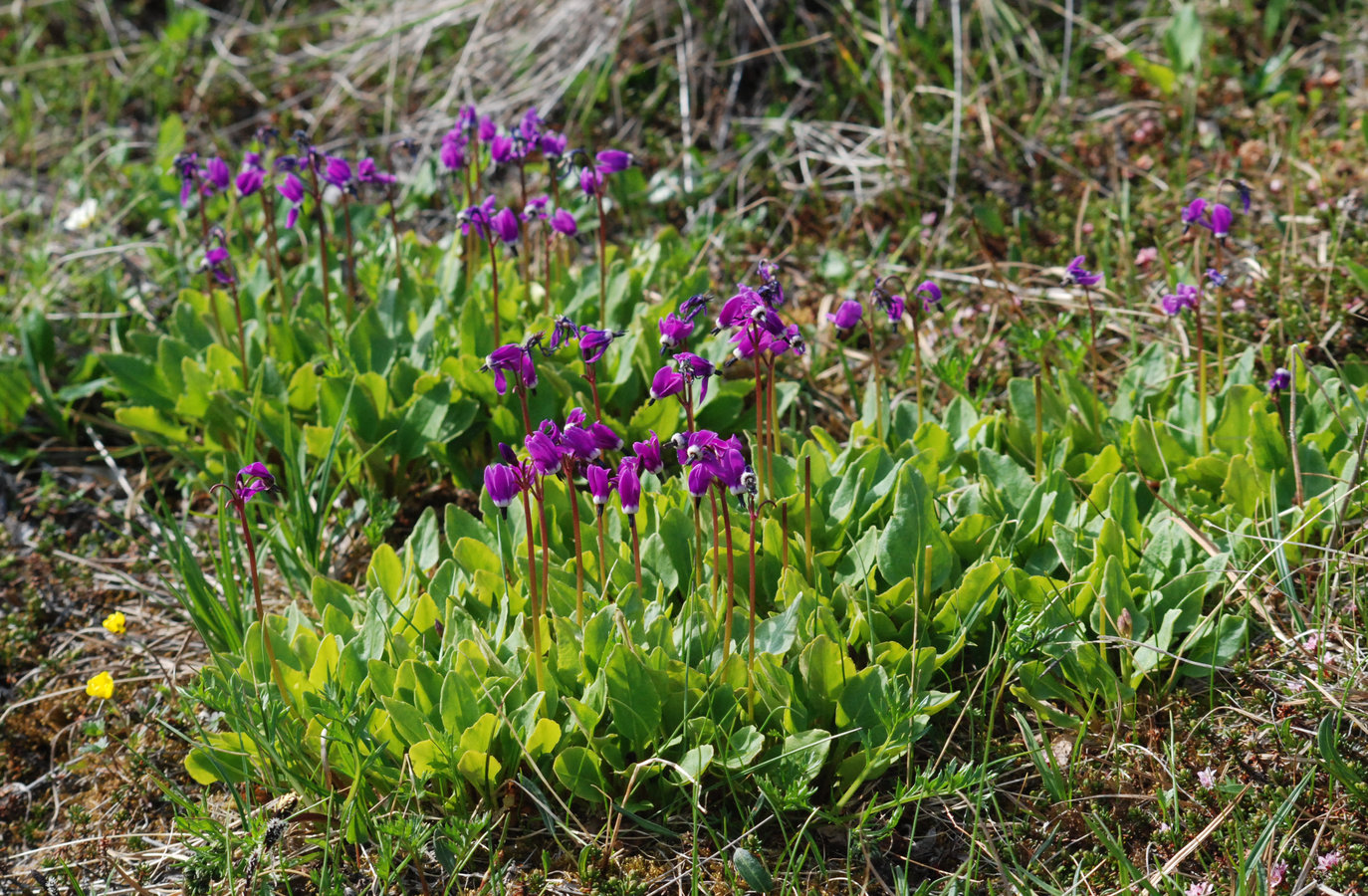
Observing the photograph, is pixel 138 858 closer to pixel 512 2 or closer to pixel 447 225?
pixel 447 225

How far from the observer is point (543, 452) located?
2.21m

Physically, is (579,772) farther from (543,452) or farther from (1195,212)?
(1195,212)

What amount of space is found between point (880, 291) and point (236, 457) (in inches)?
78.5

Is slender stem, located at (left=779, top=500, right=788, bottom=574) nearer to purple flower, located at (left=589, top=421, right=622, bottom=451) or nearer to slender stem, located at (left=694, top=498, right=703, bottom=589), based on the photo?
slender stem, located at (left=694, top=498, right=703, bottom=589)

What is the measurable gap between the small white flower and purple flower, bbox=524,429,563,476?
146 inches

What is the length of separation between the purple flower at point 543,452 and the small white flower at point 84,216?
3720 millimetres

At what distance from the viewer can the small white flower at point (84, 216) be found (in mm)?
4996

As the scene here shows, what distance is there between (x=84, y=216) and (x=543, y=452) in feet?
12.7

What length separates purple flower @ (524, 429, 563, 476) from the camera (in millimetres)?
2201

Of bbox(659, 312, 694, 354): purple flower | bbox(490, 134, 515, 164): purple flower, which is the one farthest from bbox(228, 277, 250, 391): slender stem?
bbox(659, 312, 694, 354): purple flower

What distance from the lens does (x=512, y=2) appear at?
5867 mm

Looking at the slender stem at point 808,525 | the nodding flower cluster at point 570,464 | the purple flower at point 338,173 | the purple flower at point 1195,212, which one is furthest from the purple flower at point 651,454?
the purple flower at point 338,173

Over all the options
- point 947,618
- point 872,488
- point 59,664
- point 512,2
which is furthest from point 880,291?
point 512,2

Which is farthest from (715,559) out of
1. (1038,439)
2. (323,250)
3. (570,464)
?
(323,250)
